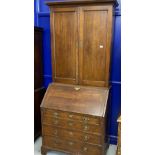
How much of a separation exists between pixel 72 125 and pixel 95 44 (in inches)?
39.9

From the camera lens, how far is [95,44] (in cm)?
219

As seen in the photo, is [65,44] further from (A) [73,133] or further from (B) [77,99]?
(A) [73,133]

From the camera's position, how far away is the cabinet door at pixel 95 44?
211cm

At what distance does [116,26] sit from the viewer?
7.67 feet

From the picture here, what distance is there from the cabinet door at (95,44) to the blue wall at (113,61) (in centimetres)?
27

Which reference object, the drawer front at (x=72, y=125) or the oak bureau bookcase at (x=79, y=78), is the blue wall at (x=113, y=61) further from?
the drawer front at (x=72, y=125)

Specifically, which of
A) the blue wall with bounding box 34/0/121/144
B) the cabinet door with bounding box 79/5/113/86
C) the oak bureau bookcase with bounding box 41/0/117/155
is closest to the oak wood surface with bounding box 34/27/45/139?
the blue wall with bounding box 34/0/121/144

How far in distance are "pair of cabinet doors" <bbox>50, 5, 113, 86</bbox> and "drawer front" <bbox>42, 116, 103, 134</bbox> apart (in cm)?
50

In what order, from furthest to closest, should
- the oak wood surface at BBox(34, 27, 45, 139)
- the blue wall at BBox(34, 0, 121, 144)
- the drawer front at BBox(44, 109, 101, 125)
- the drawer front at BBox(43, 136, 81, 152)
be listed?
the oak wood surface at BBox(34, 27, 45, 139), the blue wall at BBox(34, 0, 121, 144), the drawer front at BBox(43, 136, 81, 152), the drawer front at BBox(44, 109, 101, 125)

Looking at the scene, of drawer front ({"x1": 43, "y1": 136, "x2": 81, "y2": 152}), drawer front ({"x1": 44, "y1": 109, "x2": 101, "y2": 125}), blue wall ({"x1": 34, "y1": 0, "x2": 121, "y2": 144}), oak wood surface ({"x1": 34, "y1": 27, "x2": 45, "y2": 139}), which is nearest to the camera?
drawer front ({"x1": 44, "y1": 109, "x2": 101, "y2": 125})

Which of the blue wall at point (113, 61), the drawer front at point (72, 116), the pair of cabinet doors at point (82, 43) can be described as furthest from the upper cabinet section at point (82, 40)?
the drawer front at point (72, 116)

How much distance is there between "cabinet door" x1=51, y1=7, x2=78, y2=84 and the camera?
7.40 feet

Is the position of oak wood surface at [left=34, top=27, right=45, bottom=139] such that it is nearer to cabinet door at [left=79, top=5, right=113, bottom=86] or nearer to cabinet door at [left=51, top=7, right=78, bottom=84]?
cabinet door at [left=51, top=7, right=78, bottom=84]
